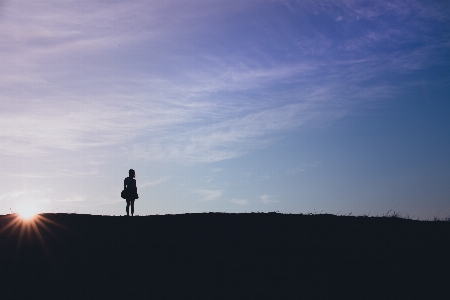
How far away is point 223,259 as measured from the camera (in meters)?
15.6

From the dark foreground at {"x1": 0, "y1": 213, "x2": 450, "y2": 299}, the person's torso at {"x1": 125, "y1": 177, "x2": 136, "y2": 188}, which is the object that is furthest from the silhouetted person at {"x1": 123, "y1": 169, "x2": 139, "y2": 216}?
the dark foreground at {"x1": 0, "y1": 213, "x2": 450, "y2": 299}

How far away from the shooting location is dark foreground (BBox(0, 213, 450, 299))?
13289 millimetres

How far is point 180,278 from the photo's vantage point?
13.9m

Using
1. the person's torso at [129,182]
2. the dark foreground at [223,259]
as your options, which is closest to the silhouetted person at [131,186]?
the person's torso at [129,182]

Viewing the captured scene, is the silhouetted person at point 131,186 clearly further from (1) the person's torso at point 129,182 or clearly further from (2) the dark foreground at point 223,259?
(2) the dark foreground at point 223,259

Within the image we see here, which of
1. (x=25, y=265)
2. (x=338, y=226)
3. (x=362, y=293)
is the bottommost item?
(x=362, y=293)

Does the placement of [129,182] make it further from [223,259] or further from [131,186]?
[223,259]

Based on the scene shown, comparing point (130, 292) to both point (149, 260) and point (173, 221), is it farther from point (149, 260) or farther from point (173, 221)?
point (173, 221)

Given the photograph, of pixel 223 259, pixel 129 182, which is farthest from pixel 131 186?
pixel 223 259

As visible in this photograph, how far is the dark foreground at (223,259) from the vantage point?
1329cm

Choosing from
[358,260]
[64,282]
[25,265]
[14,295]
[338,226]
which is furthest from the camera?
[338,226]

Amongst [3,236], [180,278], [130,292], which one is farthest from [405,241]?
[3,236]

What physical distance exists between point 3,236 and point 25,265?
10.8 ft

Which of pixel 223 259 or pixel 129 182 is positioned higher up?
pixel 129 182
